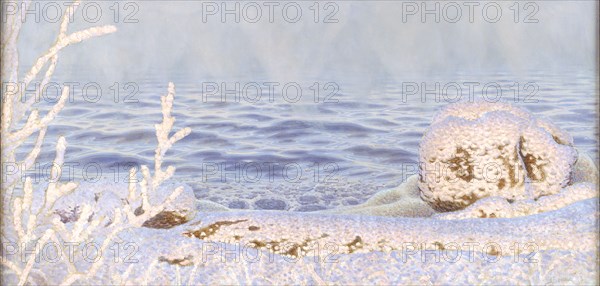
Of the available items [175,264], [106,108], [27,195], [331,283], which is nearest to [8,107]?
[27,195]

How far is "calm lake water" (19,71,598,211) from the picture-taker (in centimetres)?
612

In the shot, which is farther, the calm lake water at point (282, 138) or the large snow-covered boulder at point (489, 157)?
the calm lake water at point (282, 138)

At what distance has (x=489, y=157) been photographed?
4164 millimetres

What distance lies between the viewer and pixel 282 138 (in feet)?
26.5

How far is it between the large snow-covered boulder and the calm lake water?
0.51 meters

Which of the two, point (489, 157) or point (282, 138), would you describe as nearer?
point (489, 157)

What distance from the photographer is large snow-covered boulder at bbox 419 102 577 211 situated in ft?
13.7

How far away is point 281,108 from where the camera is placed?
981cm

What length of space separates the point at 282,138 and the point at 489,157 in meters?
4.21

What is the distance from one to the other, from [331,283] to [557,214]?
4.58 ft

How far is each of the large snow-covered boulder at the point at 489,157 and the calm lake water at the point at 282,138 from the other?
509 millimetres

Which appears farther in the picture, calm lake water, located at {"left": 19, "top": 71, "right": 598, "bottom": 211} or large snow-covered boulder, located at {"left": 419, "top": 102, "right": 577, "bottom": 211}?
calm lake water, located at {"left": 19, "top": 71, "right": 598, "bottom": 211}

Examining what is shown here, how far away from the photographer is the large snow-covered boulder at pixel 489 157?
4.16 m

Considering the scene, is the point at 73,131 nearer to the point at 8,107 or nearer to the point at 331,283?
the point at 331,283
